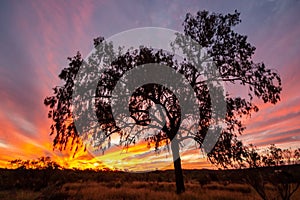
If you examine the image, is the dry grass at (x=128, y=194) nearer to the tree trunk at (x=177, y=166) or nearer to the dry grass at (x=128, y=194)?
the dry grass at (x=128, y=194)

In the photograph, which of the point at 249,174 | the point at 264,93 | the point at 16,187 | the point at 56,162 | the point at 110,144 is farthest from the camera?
the point at 56,162

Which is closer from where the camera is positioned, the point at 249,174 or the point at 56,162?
the point at 249,174

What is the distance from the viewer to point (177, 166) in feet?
53.3

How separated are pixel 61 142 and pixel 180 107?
739 centimetres

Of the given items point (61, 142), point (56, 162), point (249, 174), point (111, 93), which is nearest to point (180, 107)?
point (111, 93)

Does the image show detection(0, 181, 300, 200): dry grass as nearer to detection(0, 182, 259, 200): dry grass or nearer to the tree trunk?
detection(0, 182, 259, 200): dry grass

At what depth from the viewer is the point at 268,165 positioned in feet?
32.3

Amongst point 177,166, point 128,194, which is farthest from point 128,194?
point 177,166

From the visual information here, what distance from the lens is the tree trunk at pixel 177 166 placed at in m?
16.1

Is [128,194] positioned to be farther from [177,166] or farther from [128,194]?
[177,166]

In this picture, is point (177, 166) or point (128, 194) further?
point (128, 194)

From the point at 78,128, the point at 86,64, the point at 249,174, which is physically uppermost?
the point at 86,64

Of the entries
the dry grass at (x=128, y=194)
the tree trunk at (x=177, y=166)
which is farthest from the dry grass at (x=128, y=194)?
the tree trunk at (x=177, y=166)

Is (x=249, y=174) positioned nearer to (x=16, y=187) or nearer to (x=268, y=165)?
(x=268, y=165)
